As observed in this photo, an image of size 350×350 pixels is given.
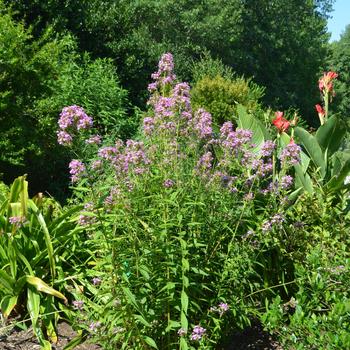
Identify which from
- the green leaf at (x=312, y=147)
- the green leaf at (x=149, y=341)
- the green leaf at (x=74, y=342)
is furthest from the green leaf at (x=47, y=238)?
the green leaf at (x=312, y=147)

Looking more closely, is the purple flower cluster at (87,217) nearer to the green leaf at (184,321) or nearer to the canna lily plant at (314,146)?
the green leaf at (184,321)

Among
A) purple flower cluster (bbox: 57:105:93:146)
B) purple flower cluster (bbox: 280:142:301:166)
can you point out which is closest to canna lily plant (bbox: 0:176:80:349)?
purple flower cluster (bbox: 57:105:93:146)

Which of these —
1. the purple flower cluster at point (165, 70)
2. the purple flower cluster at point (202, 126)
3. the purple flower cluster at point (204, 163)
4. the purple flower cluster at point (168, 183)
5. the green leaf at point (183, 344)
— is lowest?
the green leaf at point (183, 344)

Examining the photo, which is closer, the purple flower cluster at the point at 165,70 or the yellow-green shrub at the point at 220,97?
the purple flower cluster at the point at 165,70

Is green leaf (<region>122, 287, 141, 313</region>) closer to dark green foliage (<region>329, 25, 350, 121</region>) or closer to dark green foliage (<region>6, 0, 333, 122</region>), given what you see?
dark green foliage (<region>6, 0, 333, 122</region>)

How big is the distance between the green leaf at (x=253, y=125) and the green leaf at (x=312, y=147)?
470 mm

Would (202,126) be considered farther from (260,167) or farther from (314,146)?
(314,146)

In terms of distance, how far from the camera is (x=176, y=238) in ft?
10.3

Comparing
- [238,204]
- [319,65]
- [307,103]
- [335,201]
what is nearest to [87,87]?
[335,201]

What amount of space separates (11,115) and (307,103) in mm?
24603

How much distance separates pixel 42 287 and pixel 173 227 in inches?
50.1

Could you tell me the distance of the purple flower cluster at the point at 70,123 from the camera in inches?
111

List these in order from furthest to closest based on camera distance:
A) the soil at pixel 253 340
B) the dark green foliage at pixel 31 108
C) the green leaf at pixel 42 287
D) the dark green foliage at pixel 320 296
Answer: the dark green foliage at pixel 31 108
the green leaf at pixel 42 287
the soil at pixel 253 340
the dark green foliage at pixel 320 296

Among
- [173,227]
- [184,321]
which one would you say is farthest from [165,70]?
[184,321]
